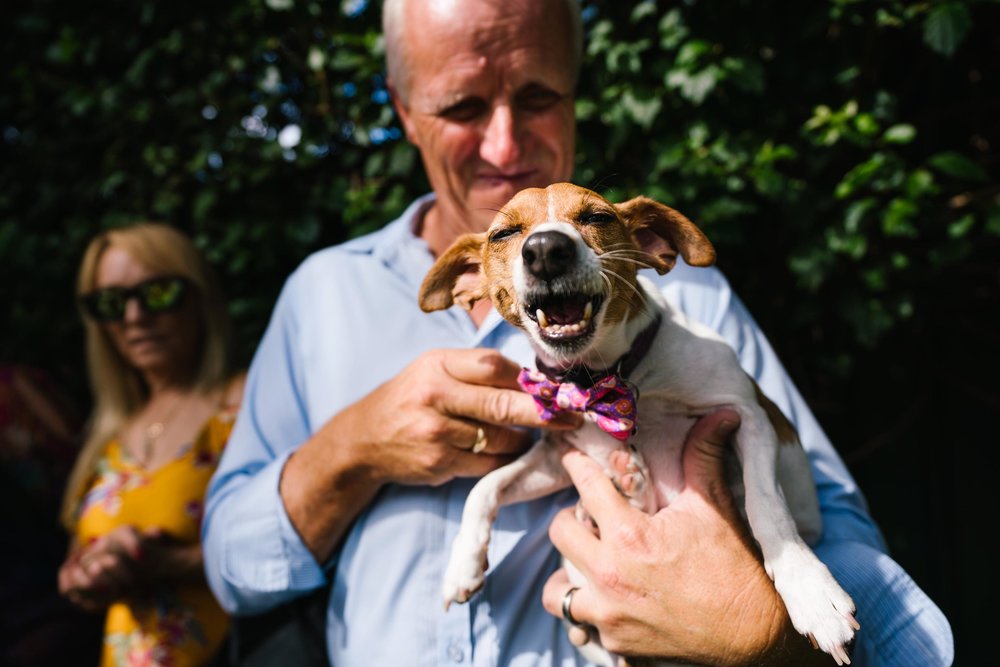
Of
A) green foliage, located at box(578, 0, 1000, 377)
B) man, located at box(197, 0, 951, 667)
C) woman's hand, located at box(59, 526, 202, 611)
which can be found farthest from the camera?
woman's hand, located at box(59, 526, 202, 611)

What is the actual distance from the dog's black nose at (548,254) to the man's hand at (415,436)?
1.05ft

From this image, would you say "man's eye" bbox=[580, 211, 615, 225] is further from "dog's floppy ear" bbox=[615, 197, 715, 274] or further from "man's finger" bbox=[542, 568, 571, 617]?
"man's finger" bbox=[542, 568, 571, 617]

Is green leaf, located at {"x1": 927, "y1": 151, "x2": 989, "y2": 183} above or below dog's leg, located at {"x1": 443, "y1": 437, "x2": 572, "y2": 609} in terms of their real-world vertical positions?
above

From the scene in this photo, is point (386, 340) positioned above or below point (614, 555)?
above

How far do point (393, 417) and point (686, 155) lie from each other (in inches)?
56.0

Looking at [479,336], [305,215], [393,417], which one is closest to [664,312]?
[479,336]

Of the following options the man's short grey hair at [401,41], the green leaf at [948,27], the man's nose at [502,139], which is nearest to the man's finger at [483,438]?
the man's nose at [502,139]

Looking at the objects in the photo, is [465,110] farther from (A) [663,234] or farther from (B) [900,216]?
(B) [900,216]

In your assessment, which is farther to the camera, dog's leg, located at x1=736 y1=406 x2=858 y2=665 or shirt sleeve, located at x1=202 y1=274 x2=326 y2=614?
shirt sleeve, located at x1=202 y1=274 x2=326 y2=614

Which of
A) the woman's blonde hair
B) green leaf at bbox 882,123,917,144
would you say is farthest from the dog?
the woman's blonde hair

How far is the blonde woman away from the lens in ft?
8.24

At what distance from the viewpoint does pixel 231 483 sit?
186cm

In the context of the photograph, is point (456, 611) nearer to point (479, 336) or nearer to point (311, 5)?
point (479, 336)

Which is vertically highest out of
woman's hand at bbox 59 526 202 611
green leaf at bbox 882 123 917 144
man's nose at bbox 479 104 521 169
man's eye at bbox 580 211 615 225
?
man's nose at bbox 479 104 521 169
